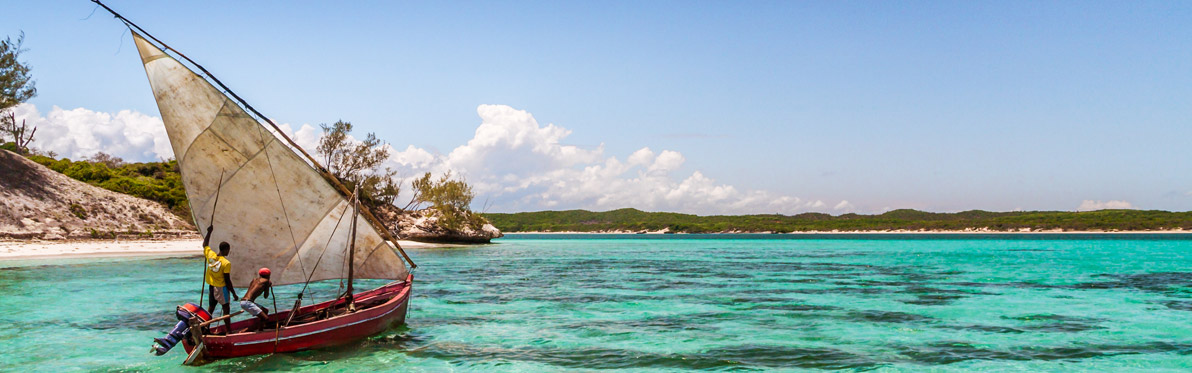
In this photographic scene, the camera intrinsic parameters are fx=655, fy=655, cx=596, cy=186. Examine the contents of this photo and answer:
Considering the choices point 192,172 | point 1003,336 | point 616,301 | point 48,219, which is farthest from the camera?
point 48,219

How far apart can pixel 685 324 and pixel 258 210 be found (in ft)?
38.6

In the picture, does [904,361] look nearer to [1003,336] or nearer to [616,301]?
→ [1003,336]

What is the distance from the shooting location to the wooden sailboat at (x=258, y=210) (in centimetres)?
1407

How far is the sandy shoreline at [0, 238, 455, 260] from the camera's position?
4291 cm

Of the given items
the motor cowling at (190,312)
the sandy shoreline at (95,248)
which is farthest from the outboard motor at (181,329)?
the sandy shoreline at (95,248)

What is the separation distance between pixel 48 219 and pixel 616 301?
50222mm

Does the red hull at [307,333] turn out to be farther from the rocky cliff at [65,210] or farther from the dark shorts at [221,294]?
the rocky cliff at [65,210]

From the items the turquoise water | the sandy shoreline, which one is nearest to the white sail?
the turquoise water

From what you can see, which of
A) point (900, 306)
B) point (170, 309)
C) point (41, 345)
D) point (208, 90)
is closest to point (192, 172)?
point (208, 90)

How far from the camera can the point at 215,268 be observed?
14.1 m

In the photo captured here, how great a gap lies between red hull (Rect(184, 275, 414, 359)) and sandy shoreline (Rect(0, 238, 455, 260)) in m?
37.7

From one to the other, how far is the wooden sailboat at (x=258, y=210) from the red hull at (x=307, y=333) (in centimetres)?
2

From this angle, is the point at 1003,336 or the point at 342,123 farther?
the point at 342,123

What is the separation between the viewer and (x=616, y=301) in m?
24.9
